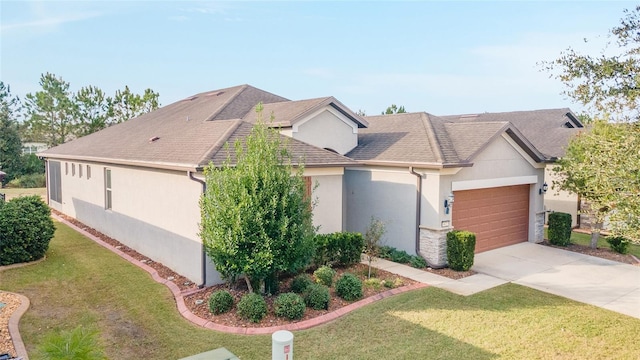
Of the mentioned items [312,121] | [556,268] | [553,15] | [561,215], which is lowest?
[556,268]

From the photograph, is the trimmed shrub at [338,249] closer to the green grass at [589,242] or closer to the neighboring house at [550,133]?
the green grass at [589,242]

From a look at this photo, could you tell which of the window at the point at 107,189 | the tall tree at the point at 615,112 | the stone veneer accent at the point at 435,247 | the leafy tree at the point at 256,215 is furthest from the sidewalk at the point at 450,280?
the window at the point at 107,189

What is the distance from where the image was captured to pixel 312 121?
589 inches

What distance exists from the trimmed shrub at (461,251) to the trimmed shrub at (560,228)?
18.7 feet

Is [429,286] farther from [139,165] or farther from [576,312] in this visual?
[139,165]

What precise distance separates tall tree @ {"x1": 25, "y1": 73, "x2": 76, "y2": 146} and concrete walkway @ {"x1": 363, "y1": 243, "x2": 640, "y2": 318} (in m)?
35.7

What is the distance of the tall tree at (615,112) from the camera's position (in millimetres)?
6592

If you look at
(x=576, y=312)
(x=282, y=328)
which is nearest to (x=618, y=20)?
(x=576, y=312)

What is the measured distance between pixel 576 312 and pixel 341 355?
5.60 metres

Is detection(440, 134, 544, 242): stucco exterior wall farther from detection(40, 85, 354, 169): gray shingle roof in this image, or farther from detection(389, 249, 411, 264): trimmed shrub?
detection(40, 85, 354, 169): gray shingle roof

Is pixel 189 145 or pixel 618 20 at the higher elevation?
pixel 618 20

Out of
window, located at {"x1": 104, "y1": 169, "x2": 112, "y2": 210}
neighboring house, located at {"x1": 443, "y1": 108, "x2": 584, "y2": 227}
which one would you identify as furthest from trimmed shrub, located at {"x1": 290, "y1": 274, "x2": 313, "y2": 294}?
neighboring house, located at {"x1": 443, "y1": 108, "x2": 584, "y2": 227}

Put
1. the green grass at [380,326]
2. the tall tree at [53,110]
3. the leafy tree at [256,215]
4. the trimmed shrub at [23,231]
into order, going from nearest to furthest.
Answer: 1. the green grass at [380,326]
2. the leafy tree at [256,215]
3. the trimmed shrub at [23,231]
4. the tall tree at [53,110]

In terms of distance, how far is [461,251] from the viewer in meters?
11.7
